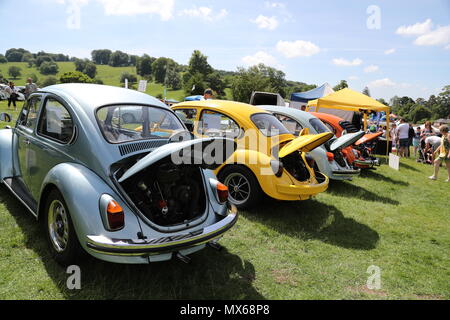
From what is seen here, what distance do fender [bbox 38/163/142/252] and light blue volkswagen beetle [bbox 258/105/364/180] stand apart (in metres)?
4.44

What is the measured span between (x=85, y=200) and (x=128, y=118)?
56.7 inches

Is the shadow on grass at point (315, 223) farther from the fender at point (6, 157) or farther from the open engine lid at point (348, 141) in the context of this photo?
the fender at point (6, 157)

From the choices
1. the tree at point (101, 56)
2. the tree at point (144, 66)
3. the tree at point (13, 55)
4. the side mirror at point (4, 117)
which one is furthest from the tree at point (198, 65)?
the side mirror at point (4, 117)

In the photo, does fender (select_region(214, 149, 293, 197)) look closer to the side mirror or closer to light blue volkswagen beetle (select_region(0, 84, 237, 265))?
light blue volkswagen beetle (select_region(0, 84, 237, 265))

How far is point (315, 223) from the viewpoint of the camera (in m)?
4.73

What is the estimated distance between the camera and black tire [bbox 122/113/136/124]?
354 cm

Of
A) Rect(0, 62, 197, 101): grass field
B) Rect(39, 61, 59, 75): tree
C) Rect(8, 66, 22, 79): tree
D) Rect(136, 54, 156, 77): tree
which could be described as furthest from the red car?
Rect(136, 54, 156, 77): tree

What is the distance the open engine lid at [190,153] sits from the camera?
2.42 m

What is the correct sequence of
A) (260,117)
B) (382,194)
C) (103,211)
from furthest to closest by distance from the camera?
(382,194) → (260,117) → (103,211)
